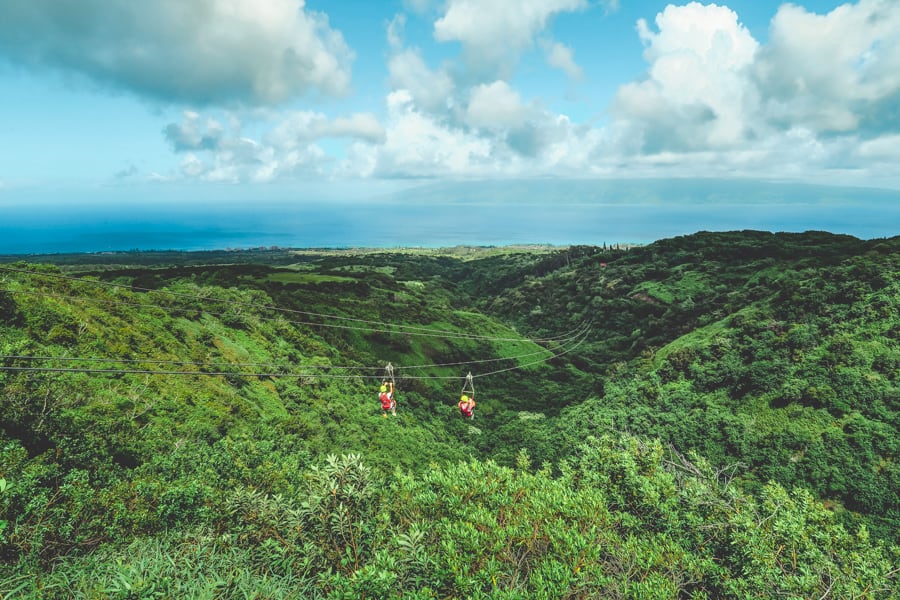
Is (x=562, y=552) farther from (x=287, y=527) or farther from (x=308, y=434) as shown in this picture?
(x=308, y=434)

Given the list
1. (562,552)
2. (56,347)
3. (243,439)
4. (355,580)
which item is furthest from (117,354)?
(562,552)

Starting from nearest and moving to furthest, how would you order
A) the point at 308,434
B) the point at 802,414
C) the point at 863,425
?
the point at 308,434, the point at 863,425, the point at 802,414

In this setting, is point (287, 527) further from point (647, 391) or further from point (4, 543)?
point (647, 391)

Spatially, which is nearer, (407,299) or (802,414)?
(802,414)

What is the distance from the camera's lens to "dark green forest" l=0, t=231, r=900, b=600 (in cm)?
1201

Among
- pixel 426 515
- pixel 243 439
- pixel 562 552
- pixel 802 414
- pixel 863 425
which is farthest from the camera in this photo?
pixel 802 414

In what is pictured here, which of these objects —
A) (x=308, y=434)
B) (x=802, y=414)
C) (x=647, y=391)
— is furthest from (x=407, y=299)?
(x=802, y=414)

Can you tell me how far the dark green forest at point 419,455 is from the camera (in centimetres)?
1201

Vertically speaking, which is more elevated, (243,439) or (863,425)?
(243,439)

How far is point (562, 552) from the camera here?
12.9 meters

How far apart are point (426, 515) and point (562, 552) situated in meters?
5.43

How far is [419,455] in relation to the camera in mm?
40219

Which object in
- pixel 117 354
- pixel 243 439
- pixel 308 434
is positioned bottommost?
pixel 308 434

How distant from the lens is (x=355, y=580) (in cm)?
972
